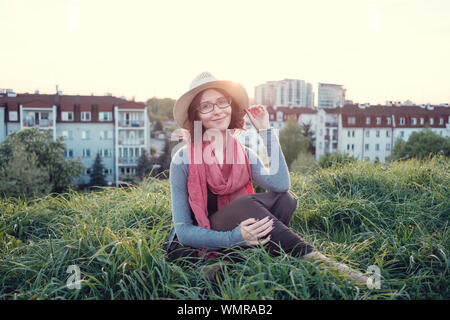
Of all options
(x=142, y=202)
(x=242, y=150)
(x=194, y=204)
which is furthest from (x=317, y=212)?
(x=142, y=202)

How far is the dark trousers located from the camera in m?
2.11

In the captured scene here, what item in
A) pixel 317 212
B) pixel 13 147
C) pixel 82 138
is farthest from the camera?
pixel 82 138

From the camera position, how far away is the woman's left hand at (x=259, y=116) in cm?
259

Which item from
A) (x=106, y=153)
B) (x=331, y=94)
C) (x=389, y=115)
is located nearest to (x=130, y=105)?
(x=106, y=153)

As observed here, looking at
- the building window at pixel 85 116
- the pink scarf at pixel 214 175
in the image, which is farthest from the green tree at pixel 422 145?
the building window at pixel 85 116

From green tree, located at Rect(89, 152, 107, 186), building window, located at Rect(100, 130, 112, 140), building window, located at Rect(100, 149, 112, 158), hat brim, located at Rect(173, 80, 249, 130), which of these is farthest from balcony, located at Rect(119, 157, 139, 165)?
hat brim, located at Rect(173, 80, 249, 130)

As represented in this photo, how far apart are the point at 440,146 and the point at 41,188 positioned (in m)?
22.8

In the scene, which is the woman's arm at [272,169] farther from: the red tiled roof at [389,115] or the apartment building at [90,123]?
the red tiled roof at [389,115]

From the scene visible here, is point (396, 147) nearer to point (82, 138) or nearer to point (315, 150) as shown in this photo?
point (315, 150)

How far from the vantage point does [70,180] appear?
811 inches

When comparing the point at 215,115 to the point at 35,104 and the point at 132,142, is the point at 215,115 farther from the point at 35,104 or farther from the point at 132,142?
the point at 132,142

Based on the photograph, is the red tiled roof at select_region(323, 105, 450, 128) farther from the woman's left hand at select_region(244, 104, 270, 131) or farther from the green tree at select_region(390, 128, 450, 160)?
the woman's left hand at select_region(244, 104, 270, 131)

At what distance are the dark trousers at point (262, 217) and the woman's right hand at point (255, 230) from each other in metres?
0.05

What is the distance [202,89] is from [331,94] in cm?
4035
